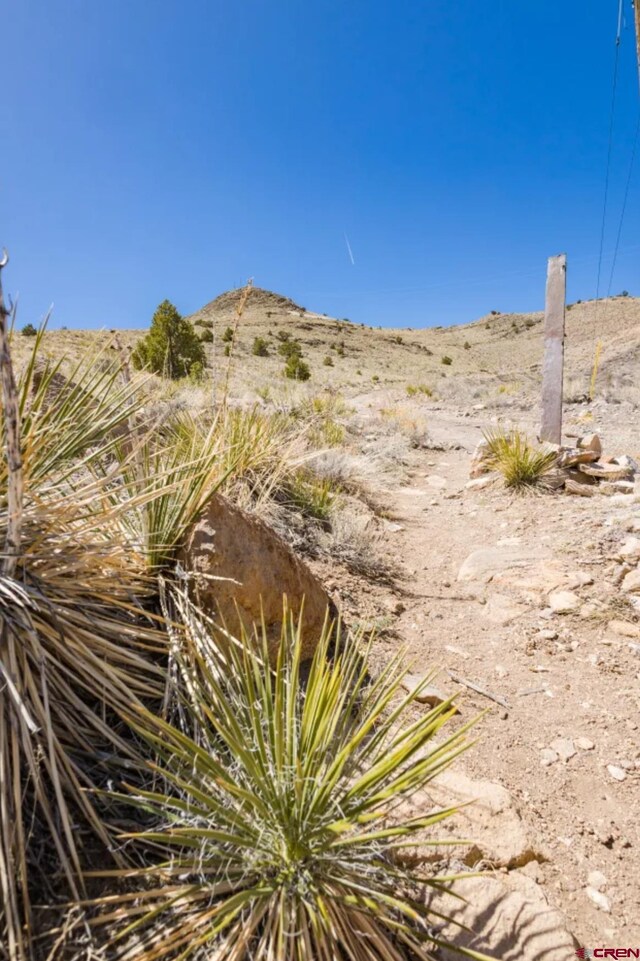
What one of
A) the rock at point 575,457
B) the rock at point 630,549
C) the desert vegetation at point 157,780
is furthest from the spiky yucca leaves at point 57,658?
the rock at point 575,457

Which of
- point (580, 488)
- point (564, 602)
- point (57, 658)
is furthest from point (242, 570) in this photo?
point (580, 488)

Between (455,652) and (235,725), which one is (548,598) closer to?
(455,652)

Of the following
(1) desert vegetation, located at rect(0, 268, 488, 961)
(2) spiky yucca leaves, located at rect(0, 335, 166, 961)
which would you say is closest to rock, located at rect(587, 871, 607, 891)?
(1) desert vegetation, located at rect(0, 268, 488, 961)

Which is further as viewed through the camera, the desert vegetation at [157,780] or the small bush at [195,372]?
the small bush at [195,372]

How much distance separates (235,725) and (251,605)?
2.65ft

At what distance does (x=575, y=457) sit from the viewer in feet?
17.7

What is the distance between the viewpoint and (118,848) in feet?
3.91

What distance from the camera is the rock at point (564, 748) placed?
2.00 m

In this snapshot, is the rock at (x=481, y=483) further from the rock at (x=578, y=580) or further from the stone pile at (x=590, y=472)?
the rock at (x=578, y=580)

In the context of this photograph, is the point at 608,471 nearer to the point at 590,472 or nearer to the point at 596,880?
the point at 590,472

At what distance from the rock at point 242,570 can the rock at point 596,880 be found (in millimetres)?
1237

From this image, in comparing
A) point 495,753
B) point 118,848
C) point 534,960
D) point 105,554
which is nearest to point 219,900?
point 118,848

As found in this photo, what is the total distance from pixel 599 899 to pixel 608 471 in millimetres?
4571

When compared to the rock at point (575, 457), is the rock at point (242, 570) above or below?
below
